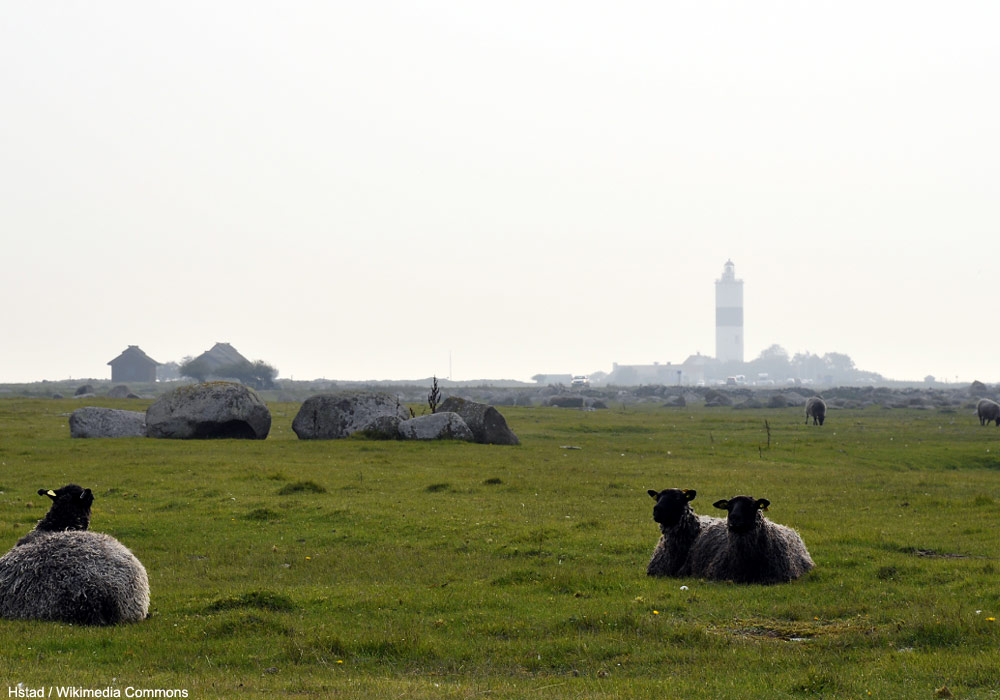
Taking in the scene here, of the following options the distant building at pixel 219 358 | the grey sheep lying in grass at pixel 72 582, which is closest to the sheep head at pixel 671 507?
the grey sheep lying in grass at pixel 72 582

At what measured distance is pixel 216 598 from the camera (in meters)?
16.2

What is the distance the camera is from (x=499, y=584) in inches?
705

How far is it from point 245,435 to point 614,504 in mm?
27245

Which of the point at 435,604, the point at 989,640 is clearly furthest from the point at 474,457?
the point at 989,640

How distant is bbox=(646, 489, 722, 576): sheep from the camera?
1936 centimetres

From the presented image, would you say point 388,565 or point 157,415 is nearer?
point 388,565

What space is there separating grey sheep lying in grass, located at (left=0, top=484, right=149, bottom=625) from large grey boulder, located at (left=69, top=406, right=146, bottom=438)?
35.8 meters

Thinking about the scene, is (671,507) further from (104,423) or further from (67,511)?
(104,423)

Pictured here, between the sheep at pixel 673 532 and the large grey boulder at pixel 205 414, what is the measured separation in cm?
3411

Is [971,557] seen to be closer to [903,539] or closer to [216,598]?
[903,539]

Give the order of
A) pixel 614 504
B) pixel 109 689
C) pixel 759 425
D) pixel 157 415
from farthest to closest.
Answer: pixel 759 425 < pixel 157 415 < pixel 614 504 < pixel 109 689

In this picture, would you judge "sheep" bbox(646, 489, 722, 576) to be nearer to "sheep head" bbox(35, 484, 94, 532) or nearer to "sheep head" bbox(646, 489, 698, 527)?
"sheep head" bbox(646, 489, 698, 527)

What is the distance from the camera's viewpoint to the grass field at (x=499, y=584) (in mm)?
12125

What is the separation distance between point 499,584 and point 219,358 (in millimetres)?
180814
